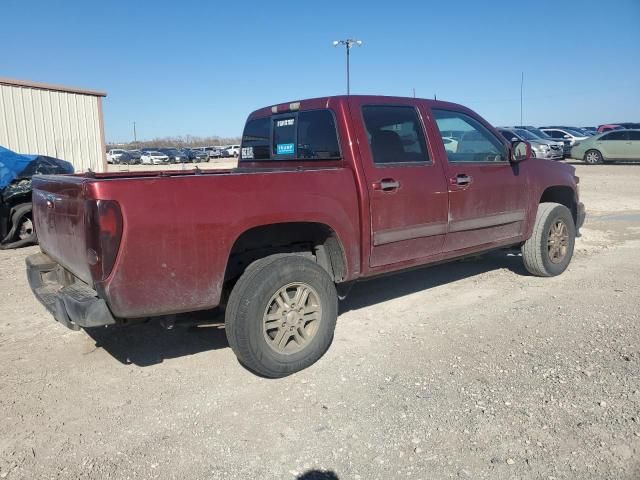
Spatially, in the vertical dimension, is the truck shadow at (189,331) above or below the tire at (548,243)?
below

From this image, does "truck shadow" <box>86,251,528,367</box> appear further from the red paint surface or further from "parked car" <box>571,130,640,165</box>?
"parked car" <box>571,130,640,165</box>

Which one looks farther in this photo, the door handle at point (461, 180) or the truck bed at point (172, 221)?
the door handle at point (461, 180)

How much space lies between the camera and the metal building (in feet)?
43.3

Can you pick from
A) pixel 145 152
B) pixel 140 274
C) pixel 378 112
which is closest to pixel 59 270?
pixel 140 274

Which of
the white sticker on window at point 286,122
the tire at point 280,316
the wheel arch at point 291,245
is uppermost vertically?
the white sticker on window at point 286,122

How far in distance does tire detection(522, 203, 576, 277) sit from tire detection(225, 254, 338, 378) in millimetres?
2930

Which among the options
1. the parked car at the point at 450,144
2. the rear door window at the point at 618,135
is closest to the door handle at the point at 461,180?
the parked car at the point at 450,144

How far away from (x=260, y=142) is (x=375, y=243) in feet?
5.68

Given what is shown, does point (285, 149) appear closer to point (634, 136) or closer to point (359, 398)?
point (359, 398)

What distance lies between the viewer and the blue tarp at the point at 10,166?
8359 mm

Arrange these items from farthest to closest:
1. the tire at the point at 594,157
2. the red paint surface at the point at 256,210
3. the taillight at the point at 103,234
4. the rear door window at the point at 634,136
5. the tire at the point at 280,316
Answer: the tire at the point at 594,157, the rear door window at the point at 634,136, the tire at the point at 280,316, the red paint surface at the point at 256,210, the taillight at the point at 103,234

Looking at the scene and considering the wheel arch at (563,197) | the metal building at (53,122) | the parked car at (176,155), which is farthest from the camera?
the parked car at (176,155)

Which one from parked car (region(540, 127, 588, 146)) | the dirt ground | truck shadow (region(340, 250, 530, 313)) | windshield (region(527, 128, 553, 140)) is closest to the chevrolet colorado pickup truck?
the dirt ground

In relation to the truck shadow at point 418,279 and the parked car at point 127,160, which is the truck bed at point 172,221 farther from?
the parked car at point 127,160
